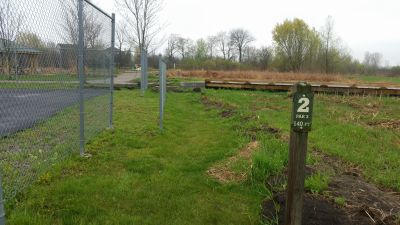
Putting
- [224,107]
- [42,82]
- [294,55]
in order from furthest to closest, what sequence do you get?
[294,55]
[224,107]
[42,82]

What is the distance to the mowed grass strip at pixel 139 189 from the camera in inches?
135

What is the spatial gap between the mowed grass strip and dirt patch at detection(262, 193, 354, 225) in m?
0.16

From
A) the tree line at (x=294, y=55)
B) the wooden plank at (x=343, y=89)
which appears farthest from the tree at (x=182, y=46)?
the wooden plank at (x=343, y=89)

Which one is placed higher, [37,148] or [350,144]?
[37,148]

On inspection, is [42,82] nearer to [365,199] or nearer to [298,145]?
[298,145]

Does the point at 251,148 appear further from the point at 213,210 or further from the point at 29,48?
the point at 29,48

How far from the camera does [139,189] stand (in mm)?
4160

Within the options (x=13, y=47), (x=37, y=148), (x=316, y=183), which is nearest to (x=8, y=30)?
(x=13, y=47)

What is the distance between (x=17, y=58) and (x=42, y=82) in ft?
1.83

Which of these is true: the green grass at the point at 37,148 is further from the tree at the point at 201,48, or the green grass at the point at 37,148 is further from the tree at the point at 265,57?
the tree at the point at 201,48

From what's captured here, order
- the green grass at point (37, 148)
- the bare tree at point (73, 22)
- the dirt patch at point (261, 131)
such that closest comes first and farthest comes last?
the green grass at point (37, 148) < the bare tree at point (73, 22) < the dirt patch at point (261, 131)

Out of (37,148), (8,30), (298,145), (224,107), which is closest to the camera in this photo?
(298,145)

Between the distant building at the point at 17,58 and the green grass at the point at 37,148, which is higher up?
the distant building at the point at 17,58

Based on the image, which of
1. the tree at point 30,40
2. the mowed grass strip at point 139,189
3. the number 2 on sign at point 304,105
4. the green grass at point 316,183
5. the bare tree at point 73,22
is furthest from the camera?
the bare tree at point 73,22
